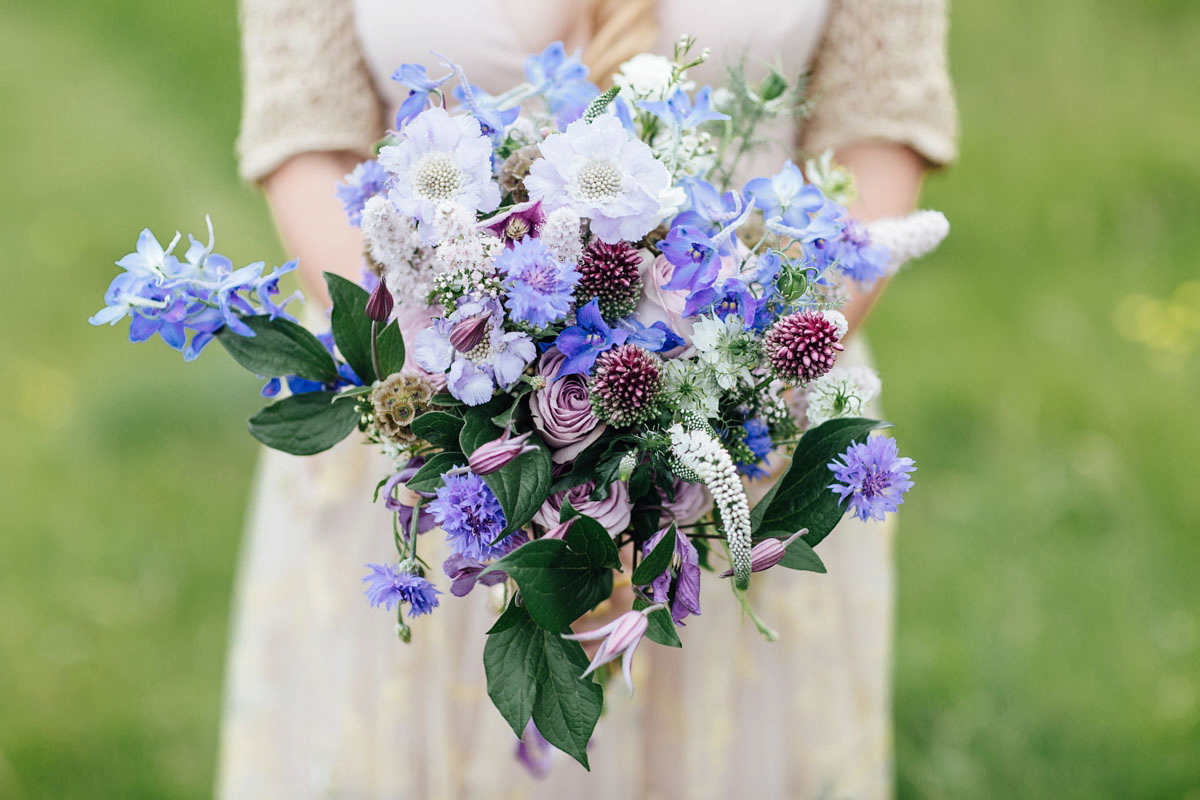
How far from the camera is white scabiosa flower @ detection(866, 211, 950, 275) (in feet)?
2.93

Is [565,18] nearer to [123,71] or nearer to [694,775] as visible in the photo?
[694,775]

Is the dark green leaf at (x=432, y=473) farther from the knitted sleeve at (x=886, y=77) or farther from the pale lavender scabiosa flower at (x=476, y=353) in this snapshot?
the knitted sleeve at (x=886, y=77)

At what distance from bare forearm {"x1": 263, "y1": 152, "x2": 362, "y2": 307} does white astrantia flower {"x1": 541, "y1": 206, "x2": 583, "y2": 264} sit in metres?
0.55

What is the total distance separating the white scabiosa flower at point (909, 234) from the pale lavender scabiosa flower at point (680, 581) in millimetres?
321

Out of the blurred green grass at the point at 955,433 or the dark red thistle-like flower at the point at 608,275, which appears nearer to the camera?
the dark red thistle-like flower at the point at 608,275

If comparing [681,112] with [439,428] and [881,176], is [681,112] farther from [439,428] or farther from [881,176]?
[881,176]

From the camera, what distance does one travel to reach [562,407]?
0.73m

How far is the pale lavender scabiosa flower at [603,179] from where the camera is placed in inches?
28.0

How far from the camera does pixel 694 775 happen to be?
1.47 metres

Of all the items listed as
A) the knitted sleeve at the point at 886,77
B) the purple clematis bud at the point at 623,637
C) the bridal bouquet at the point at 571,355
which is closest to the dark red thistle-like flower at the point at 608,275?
the bridal bouquet at the point at 571,355

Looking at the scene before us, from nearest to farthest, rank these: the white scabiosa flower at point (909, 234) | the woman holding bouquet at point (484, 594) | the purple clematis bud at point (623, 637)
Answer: the purple clematis bud at point (623, 637), the white scabiosa flower at point (909, 234), the woman holding bouquet at point (484, 594)

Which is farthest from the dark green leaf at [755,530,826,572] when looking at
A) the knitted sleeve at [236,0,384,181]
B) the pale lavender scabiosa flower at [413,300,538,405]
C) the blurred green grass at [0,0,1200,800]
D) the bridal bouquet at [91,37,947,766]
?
the blurred green grass at [0,0,1200,800]

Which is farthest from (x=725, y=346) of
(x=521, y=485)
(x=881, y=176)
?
(x=881, y=176)

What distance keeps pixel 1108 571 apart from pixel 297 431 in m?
1.98
